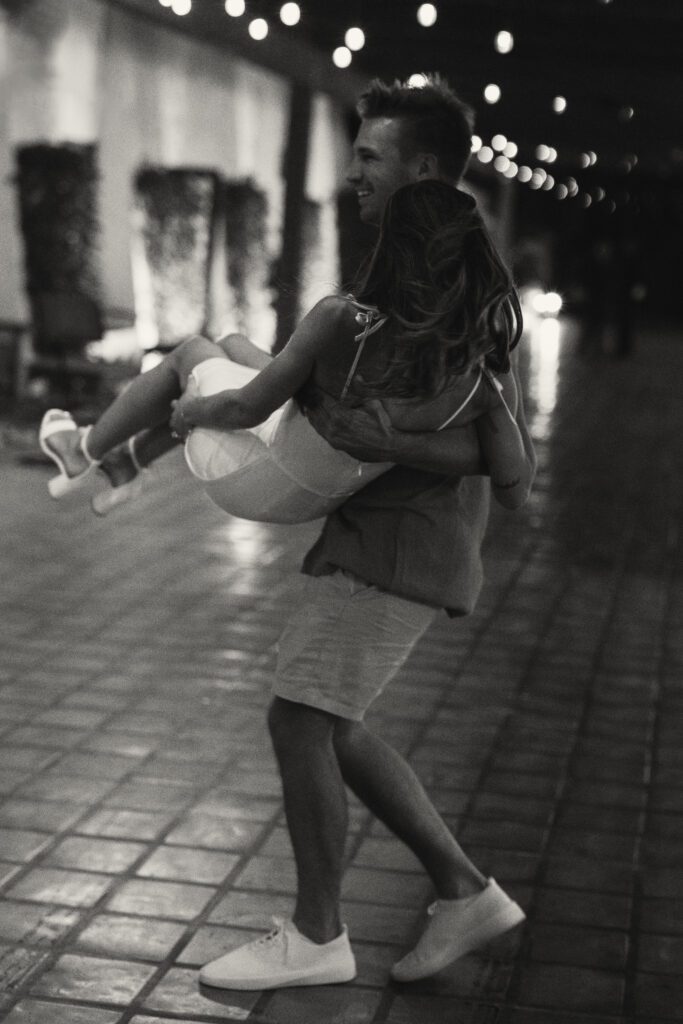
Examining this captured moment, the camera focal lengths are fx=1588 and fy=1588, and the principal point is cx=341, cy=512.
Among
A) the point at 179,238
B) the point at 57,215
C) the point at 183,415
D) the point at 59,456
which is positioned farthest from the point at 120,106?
the point at 183,415

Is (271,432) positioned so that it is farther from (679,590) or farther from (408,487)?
(679,590)

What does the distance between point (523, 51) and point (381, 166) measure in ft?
42.2

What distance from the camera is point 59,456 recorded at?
3.38m

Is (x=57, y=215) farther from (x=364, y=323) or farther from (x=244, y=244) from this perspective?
(x=364, y=323)

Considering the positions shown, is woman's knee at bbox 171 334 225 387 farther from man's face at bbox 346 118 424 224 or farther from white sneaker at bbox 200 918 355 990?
white sneaker at bbox 200 918 355 990

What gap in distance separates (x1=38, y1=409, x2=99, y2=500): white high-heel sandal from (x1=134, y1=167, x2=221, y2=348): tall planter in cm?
1089

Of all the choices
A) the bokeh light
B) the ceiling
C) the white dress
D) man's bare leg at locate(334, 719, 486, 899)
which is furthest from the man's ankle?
the bokeh light

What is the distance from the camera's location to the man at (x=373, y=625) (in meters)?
2.84

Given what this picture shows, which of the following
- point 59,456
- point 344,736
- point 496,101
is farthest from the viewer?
point 496,101

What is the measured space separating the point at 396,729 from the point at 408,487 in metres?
2.10

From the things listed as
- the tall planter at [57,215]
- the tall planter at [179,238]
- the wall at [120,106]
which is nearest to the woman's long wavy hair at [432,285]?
the tall planter at [57,215]

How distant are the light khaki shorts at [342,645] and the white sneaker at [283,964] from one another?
0.49 metres

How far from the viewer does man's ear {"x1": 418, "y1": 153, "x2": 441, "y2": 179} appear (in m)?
2.83

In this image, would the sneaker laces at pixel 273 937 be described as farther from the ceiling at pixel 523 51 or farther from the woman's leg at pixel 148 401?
the ceiling at pixel 523 51
